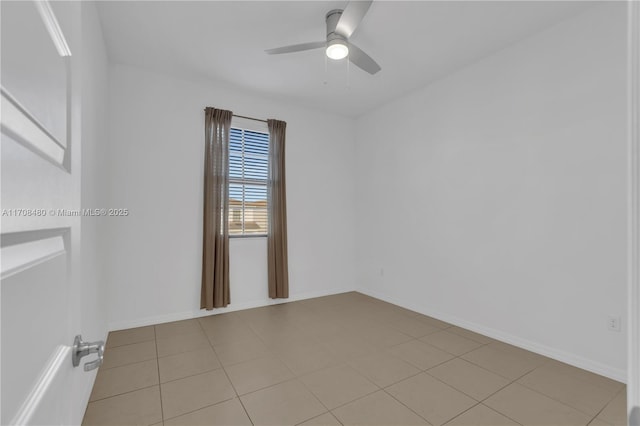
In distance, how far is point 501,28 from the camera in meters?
2.74

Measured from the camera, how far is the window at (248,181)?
4043mm

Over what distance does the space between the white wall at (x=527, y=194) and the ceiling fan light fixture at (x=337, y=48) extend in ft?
5.59

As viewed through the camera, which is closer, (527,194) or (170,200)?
(527,194)

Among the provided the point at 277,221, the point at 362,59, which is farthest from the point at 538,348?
the point at 277,221

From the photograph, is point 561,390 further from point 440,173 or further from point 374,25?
point 374,25

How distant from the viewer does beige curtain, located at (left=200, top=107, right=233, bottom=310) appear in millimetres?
3678

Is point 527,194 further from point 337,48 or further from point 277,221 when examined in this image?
point 277,221

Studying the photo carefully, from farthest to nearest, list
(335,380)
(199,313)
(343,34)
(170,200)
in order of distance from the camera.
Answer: (199,313) → (170,200) → (343,34) → (335,380)

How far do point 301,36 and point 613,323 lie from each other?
11.8 ft

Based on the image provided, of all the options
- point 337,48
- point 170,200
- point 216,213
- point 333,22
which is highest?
point 333,22

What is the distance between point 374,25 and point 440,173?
6.15 ft

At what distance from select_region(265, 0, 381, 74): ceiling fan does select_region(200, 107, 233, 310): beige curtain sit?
61.5 inches

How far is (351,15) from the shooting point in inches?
86.2

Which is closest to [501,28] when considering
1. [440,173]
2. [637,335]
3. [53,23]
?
[440,173]
